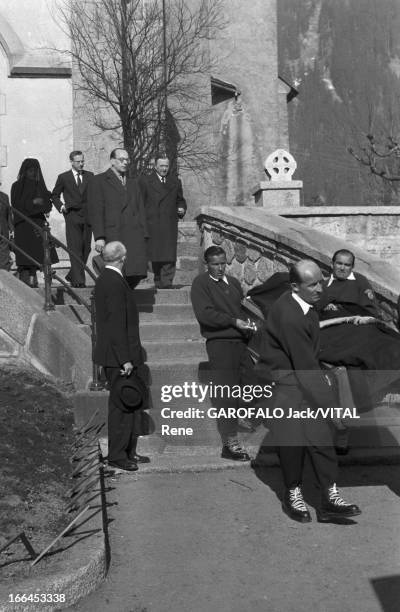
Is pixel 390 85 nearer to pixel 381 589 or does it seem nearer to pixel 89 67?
pixel 89 67

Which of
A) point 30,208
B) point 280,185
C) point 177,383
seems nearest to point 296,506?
point 177,383

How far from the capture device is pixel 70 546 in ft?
17.8


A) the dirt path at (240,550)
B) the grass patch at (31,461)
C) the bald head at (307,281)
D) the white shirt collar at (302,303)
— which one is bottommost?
the dirt path at (240,550)

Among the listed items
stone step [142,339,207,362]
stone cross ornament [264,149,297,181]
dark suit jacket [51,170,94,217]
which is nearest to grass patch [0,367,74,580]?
stone step [142,339,207,362]

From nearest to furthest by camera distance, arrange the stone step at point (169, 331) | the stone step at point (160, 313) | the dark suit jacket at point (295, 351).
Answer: the dark suit jacket at point (295, 351) < the stone step at point (169, 331) < the stone step at point (160, 313)

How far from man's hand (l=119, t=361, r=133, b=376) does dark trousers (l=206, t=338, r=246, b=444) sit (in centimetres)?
76

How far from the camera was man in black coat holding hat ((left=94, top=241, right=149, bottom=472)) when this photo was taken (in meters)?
7.55

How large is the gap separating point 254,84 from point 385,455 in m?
23.5

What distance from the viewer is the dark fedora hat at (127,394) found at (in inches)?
296

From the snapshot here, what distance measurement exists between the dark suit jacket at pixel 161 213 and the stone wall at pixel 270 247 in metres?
0.46

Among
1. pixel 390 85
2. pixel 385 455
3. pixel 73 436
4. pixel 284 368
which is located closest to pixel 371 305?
pixel 385 455

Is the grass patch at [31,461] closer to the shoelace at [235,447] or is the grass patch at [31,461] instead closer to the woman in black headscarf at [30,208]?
the shoelace at [235,447]

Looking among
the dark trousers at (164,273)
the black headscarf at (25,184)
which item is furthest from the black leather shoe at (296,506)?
the black headscarf at (25,184)

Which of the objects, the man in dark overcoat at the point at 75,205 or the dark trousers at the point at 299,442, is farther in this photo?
the man in dark overcoat at the point at 75,205
